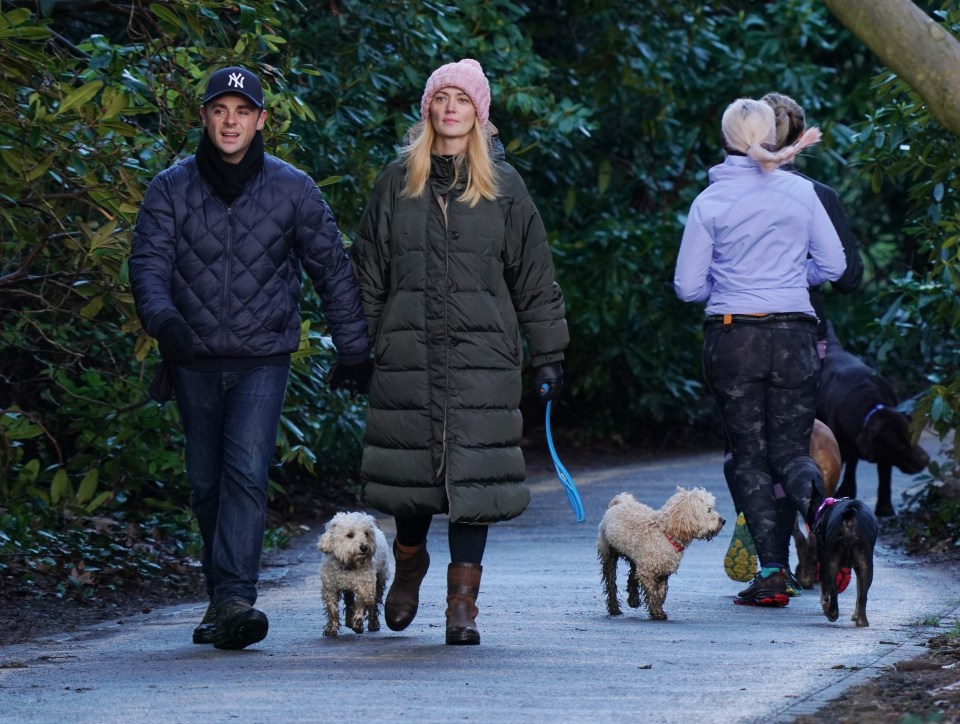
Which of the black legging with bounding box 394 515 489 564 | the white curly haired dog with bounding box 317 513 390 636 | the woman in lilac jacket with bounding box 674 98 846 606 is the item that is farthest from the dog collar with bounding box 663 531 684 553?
the white curly haired dog with bounding box 317 513 390 636

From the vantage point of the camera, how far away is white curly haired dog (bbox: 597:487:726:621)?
7.49 meters

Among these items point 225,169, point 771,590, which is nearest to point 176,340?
point 225,169

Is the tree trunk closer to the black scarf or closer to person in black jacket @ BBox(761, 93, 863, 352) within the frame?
the black scarf

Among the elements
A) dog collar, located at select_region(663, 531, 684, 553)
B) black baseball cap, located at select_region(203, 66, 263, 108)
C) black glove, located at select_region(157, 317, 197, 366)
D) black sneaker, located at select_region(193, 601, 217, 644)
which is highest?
black baseball cap, located at select_region(203, 66, 263, 108)

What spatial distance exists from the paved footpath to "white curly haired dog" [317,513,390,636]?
0.11m

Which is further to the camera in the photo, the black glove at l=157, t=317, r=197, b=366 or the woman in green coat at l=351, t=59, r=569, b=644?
the woman in green coat at l=351, t=59, r=569, b=644

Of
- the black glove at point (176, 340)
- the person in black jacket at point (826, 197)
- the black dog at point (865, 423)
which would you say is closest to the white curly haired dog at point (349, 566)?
the black glove at point (176, 340)

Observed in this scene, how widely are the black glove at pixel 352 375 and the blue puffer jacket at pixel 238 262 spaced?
0.05 meters

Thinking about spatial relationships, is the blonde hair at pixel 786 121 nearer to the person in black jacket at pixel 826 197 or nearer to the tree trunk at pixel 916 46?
the person in black jacket at pixel 826 197

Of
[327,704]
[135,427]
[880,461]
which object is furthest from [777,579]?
[880,461]

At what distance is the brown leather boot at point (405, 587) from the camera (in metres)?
6.94

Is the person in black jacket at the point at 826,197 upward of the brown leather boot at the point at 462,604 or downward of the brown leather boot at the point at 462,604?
upward

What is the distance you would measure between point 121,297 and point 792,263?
3.18 m

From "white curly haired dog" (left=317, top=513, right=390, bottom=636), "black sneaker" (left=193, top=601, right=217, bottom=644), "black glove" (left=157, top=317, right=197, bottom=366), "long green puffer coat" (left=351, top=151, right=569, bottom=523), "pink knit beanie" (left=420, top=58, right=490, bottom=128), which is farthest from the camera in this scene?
"white curly haired dog" (left=317, top=513, right=390, bottom=636)
